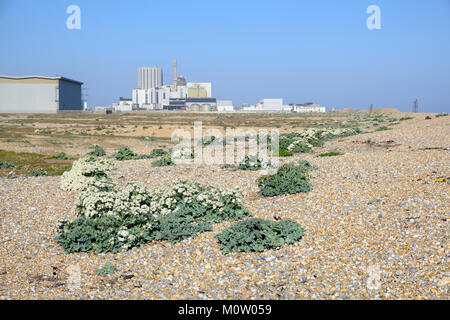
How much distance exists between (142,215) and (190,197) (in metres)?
1.44

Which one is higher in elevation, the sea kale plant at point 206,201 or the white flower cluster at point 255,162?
the white flower cluster at point 255,162

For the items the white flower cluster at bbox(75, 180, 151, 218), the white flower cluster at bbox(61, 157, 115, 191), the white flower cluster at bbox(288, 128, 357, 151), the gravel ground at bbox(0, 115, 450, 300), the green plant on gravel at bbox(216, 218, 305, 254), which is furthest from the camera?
the white flower cluster at bbox(288, 128, 357, 151)

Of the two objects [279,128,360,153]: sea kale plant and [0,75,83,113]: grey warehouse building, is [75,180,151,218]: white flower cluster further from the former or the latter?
[0,75,83,113]: grey warehouse building

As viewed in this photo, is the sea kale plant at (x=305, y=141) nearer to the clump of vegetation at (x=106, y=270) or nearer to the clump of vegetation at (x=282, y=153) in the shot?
the clump of vegetation at (x=282, y=153)

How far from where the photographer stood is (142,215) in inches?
338

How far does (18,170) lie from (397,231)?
53.3ft

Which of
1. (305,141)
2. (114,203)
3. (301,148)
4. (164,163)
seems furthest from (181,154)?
(114,203)

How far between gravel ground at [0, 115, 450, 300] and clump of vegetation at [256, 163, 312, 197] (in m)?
0.29

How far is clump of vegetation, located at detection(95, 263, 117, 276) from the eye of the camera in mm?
6879

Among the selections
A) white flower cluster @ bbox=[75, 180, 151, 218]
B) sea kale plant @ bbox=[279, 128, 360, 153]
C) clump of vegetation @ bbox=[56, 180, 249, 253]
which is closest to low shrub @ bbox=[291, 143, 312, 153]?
sea kale plant @ bbox=[279, 128, 360, 153]

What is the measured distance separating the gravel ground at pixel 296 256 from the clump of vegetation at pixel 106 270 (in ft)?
0.39

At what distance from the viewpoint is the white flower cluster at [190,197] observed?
9.41 metres

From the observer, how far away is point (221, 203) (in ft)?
31.2

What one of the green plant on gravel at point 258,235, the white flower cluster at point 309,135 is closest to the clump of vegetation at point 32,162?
the white flower cluster at point 309,135
